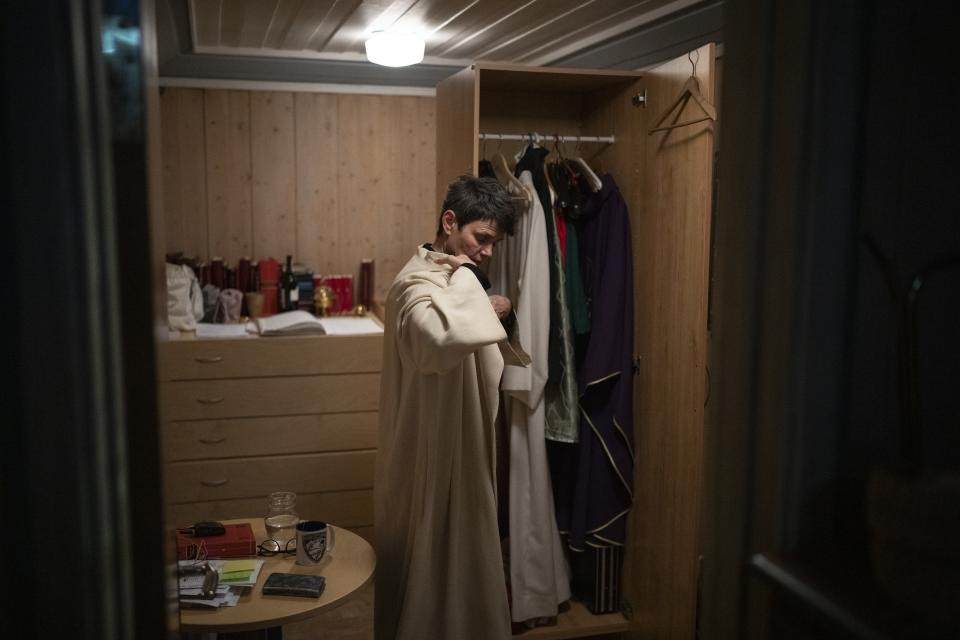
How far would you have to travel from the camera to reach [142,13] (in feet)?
2.19

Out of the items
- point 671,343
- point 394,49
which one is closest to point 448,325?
point 671,343

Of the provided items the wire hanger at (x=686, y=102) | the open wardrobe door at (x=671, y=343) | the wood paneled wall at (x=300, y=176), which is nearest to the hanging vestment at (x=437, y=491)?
the open wardrobe door at (x=671, y=343)

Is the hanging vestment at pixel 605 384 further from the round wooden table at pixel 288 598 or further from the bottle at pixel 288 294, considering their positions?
the bottle at pixel 288 294

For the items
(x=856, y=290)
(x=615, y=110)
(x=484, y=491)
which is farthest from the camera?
(x=615, y=110)

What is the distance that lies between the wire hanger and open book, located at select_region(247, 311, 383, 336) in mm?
1680

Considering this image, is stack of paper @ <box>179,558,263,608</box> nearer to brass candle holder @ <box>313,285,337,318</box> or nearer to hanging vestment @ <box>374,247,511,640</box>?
hanging vestment @ <box>374,247,511,640</box>

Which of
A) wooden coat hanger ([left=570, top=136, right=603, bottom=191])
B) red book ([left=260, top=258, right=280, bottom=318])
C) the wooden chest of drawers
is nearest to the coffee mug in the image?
wooden coat hanger ([left=570, top=136, right=603, bottom=191])

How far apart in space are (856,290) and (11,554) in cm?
70

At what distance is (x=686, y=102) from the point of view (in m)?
2.45

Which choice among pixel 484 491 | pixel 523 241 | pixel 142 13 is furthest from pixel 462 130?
pixel 142 13

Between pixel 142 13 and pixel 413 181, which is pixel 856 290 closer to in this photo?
pixel 142 13

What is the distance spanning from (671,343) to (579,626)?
103 centimetres

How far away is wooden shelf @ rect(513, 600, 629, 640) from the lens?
280 centimetres

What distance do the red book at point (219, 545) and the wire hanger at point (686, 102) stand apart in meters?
1.62
